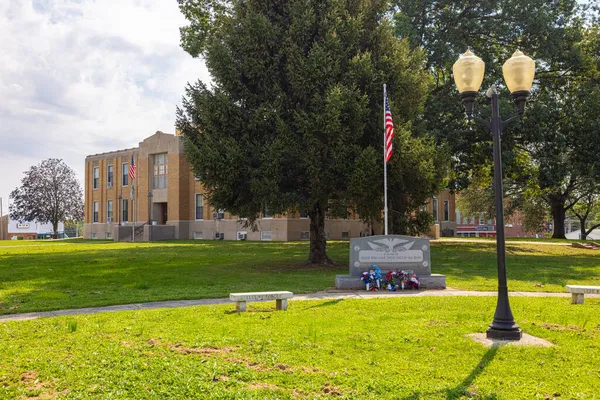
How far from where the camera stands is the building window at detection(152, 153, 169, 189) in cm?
4825

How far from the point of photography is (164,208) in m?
49.8

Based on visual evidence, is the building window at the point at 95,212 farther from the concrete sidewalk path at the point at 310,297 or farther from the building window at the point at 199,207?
the concrete sidewalk path at the point at 310,297

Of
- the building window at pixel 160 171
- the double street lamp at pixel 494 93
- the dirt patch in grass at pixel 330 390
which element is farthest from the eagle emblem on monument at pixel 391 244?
the building window at pixel 160 171

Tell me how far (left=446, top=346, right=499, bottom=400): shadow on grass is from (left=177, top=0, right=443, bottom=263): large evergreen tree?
33.2 feet

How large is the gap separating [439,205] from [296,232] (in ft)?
72.7

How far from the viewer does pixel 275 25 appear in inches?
671

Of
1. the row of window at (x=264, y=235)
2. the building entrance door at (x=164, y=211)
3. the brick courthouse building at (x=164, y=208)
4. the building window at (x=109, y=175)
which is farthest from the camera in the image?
the building window at (x=109, y=175)

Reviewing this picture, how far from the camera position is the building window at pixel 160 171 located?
48250 millimetres

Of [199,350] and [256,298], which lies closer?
[199,350]

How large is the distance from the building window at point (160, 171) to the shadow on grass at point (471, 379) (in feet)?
146

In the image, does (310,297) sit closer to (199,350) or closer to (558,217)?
(199,350)

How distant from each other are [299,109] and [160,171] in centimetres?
3466

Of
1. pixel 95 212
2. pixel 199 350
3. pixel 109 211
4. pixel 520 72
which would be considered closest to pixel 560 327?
pixel 520 72

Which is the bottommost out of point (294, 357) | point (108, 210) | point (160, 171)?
point (294, 357)
